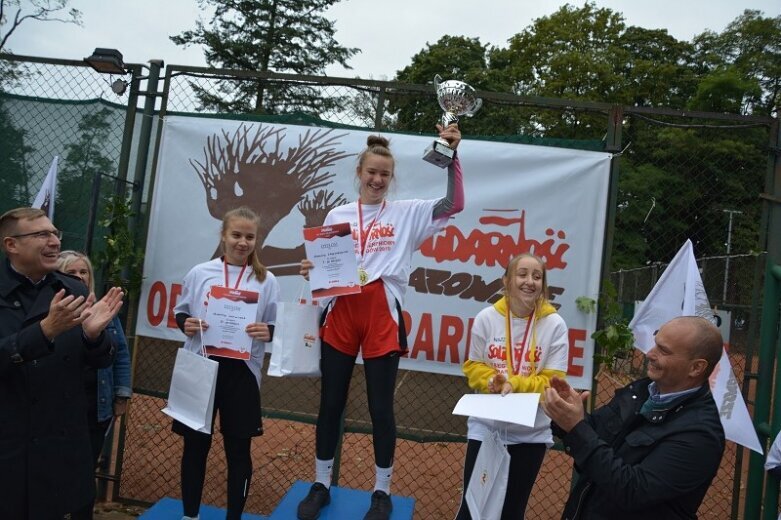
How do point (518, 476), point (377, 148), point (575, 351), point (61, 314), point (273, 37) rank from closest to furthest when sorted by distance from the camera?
point (61, 314) → point (518, 476) → point (377, 148) → point (575, 351) → point (273, 37)

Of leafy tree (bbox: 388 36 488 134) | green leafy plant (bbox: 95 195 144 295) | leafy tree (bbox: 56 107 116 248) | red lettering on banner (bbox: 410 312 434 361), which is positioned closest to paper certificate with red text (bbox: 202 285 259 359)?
red lettering on banner (bbox: 410 312 434 361)

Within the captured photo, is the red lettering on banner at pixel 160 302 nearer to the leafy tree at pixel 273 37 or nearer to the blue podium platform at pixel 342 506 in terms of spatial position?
the blue podium platform at pixel 342 506

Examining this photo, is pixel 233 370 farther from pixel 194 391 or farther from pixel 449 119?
pixel 449 119

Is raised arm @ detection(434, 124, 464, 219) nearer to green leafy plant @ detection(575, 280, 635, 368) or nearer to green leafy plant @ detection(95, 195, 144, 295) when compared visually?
green leafy plant @ detection(575, 280, 635, 368)

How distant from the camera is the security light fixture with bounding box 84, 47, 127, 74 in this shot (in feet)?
15.2

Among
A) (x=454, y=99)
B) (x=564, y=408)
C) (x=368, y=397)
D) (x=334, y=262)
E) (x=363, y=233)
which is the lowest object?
(x=368, y=397)

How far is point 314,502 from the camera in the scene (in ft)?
10.7

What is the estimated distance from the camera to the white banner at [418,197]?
4.39 metres

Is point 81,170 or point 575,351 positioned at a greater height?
point 81,170

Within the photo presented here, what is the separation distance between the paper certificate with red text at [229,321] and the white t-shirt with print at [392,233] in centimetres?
65

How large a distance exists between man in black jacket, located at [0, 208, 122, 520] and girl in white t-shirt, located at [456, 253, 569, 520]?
1.82 m

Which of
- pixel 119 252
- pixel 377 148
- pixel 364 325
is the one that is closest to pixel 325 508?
pixel 364 325

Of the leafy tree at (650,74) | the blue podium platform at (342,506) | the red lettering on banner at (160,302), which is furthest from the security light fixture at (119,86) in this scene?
the leafy tree at (650,74)

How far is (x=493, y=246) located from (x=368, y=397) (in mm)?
1648
